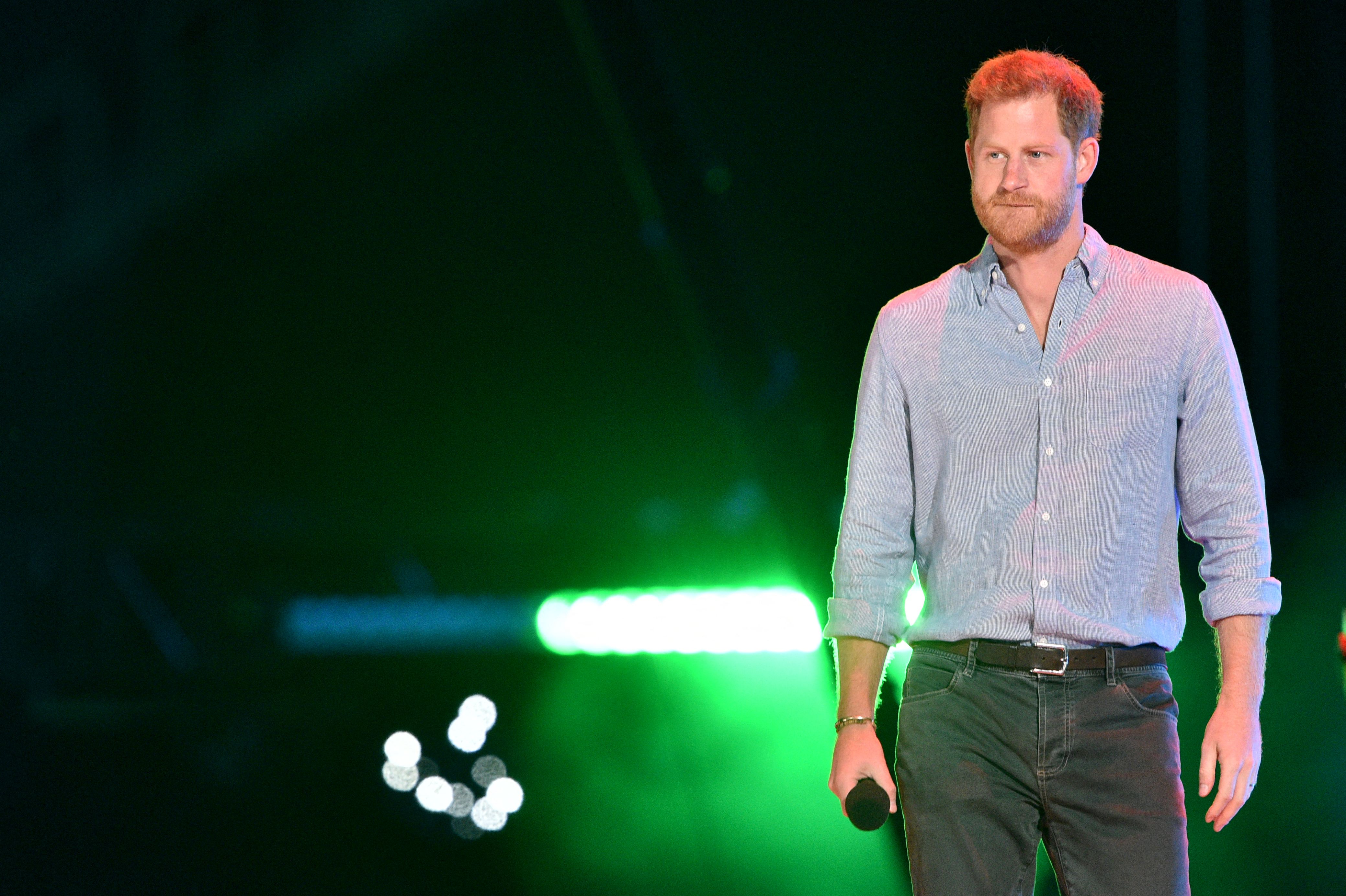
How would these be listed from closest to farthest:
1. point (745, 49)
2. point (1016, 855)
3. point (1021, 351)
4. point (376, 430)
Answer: point (1016, 855) → point (1021, 351) → point (745, 49) → point (376, 430)

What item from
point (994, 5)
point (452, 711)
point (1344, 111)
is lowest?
point (452, 711)

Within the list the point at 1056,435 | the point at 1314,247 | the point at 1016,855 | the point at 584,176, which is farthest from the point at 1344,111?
the point at 584,176

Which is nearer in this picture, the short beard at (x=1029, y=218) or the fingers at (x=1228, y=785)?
the fingers at (x=1228, y=785)

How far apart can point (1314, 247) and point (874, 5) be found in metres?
1.91

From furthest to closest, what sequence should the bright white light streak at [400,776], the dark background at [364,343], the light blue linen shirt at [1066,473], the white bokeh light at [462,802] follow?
the bright white light streak at [400,776]
the white bokeh light at [462,802]
the dark background at [364,343]
the light blue linen shirt at [1066,473]

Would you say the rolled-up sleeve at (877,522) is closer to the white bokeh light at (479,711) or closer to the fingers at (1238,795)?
the fingers at (1238,795)

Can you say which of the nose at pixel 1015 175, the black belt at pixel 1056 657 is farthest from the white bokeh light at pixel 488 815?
the nose at pixel 1015 175

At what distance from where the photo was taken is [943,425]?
183cm

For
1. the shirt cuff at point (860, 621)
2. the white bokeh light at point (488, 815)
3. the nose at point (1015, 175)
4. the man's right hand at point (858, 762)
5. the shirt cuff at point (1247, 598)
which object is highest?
the nose at point (1015, 175)

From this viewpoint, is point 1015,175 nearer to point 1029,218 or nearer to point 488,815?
point 1029,218

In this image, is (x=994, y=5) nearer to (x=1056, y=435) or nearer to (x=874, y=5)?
(x=874, y=5)

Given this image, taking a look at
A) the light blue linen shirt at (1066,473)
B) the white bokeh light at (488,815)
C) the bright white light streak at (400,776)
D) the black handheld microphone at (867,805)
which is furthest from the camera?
the bright white light streak at (400,776)

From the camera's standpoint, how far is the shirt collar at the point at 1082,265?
1803 mm

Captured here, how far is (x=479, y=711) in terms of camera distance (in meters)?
5.42
